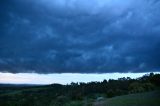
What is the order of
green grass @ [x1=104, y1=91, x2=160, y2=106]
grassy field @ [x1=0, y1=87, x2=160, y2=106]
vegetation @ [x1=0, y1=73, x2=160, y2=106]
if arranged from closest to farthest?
green grass @ [x1=104, y1=91, x2=160, y2=106] < grassy field @ [x1=0, y1=87, x2=160, y2=106] < vegetation @ [x1=0, y1=73, x2=160, y2=106]

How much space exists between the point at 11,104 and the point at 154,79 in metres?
65.2

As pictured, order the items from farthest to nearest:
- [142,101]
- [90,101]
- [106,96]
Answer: [106,96] → [90,101] → [142,101]

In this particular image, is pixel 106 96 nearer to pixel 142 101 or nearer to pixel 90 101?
pixel 90 101

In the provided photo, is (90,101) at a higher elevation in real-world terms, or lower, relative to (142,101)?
higher

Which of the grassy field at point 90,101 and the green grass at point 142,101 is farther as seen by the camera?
the grassy field at point 90,101

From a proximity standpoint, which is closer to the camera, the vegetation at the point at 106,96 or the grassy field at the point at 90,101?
the grassy field at the point at 90,101

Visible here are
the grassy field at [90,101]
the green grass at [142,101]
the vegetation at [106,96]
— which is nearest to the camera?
the green grass at [142,101]

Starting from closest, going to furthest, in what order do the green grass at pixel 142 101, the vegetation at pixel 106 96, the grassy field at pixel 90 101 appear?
the green grass at pixel 142 101, the grassy field at pixel 90 101, the vegetation at pixel 106 96

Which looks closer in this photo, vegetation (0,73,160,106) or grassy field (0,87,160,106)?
grassy field (0,87,160,106)

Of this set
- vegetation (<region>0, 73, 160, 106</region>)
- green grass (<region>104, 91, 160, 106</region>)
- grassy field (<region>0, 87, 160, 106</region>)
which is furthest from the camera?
vegetation (<region>0, 73, 160, 106</region>)

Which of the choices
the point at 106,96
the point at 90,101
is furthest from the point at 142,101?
the point at 106,96

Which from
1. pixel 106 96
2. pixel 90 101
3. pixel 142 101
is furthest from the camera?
pixel 106 96

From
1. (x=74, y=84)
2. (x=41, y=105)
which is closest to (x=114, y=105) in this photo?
(x=41, y=105)

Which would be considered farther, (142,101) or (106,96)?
(106,96)
